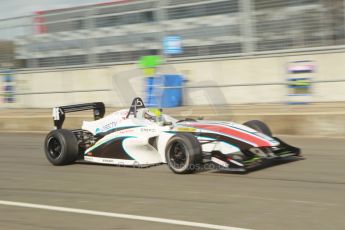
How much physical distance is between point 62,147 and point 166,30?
8586 millimetres

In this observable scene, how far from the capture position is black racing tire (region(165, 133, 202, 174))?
684cm

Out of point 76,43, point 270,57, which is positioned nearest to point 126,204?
point 270,57

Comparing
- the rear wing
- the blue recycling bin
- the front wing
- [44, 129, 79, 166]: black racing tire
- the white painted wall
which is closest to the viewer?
the front wing

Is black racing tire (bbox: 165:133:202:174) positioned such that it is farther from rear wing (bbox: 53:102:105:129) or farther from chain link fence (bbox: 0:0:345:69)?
chain link fence (bbox: 0:0:345:69)

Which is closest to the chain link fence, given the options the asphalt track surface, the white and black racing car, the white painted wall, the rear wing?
the white painted wall

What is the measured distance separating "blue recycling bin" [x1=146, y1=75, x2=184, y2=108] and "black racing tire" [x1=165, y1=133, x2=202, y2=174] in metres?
3.65

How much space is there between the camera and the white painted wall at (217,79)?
11984 millimetres

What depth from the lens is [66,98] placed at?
51.4ft

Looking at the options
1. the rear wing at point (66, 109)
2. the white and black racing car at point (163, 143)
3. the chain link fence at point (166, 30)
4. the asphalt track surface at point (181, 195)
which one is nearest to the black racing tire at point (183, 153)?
the white and black racing car at point (163, 143)

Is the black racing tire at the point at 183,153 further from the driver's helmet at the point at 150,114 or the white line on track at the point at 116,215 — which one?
the white line on track at the point at 116,215

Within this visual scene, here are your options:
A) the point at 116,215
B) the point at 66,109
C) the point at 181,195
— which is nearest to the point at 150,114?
the point at 66,109

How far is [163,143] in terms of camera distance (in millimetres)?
7457

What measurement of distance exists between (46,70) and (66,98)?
356 cm

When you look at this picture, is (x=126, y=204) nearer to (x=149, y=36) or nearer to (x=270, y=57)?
(x=270, y=57)
